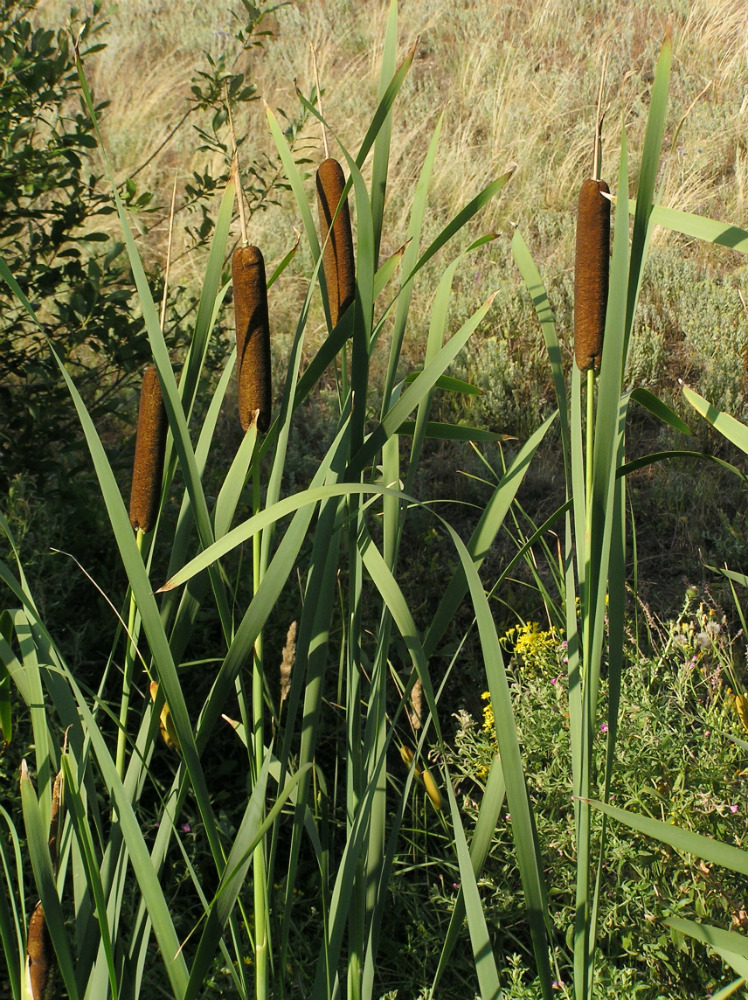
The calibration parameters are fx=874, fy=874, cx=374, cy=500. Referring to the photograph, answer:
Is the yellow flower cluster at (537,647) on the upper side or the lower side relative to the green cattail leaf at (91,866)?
lower

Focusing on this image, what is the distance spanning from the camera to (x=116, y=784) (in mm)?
729

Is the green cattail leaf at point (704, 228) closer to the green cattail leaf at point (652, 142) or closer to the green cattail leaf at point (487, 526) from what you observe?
the green cattail leaf at point (652, 142)

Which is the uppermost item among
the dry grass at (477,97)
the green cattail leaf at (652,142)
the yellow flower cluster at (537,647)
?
the dry grass at (477,97)

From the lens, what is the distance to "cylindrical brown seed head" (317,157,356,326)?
0.79 metres

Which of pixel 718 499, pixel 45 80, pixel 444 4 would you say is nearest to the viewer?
pixel 45 80

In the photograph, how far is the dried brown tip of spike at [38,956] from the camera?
75cm

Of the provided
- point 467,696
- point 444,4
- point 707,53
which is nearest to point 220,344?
point 467,696

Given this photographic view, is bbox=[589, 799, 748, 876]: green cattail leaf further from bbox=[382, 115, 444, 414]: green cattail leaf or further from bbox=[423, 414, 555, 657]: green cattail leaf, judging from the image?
bbox=[382, 115, 444, 414]: green cattail leaf

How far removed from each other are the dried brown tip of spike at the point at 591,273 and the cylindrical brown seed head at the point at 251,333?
0.29 metres

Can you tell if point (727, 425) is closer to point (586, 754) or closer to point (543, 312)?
point (543, 312)

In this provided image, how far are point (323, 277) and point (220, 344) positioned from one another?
1.67m

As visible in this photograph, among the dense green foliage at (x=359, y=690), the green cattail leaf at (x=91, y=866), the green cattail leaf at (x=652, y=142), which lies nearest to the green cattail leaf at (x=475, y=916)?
the dense green foliage at (x=359, y=690)

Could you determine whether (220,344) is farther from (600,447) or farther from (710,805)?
(600,447)

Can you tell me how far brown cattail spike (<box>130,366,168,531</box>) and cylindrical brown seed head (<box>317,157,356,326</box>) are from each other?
7.4 inches
